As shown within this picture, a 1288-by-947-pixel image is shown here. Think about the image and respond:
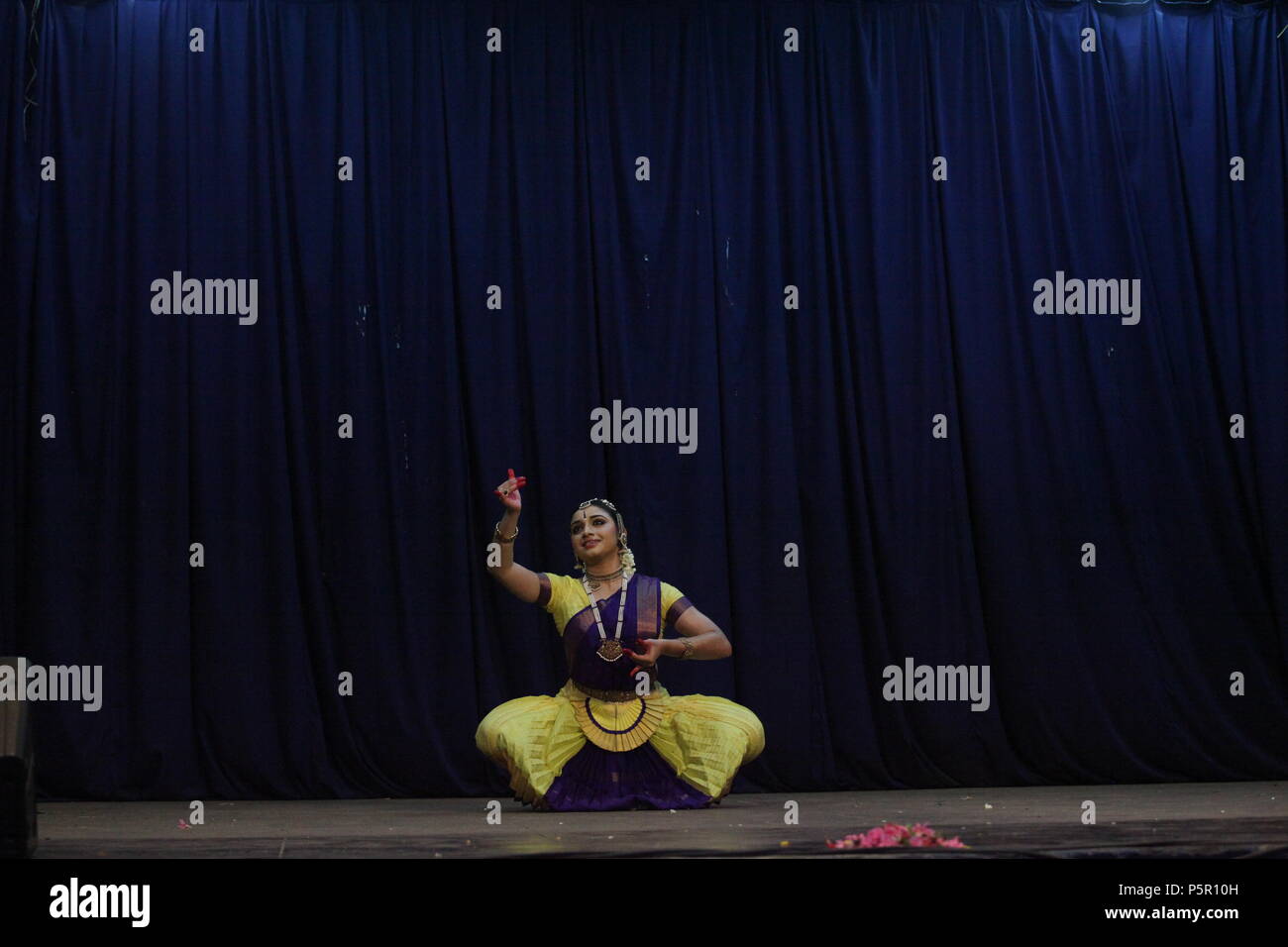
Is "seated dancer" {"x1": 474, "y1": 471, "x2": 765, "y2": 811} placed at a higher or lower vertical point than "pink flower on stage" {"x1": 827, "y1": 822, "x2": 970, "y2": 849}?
higher

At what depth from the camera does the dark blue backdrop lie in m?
5.99

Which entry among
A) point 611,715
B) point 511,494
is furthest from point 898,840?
point 511,494

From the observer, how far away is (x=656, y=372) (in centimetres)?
627

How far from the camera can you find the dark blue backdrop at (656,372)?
5.99 m

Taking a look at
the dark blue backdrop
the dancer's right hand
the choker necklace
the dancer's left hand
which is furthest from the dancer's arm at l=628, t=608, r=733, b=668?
the dark blue backdrop

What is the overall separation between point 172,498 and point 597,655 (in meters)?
2.02

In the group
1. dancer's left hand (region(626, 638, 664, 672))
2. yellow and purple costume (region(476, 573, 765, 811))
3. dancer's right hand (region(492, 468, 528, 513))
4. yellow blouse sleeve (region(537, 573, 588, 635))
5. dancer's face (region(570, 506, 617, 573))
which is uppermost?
dancer's right hand (region(492, 468, 528, 513))

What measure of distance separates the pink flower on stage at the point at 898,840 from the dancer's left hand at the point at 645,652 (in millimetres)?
975

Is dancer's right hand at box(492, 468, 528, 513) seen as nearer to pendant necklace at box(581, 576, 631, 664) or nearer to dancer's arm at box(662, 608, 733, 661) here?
pendant necklace at box(581, 576, 631, 664)

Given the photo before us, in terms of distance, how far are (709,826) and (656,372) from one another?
215 centimetres

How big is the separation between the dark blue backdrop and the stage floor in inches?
11.5

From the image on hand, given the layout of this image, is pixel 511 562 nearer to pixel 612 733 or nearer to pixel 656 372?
pixel 612 733

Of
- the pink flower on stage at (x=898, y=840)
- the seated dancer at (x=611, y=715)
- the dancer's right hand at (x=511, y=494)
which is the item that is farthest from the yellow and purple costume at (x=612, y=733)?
the pink flower on stage at (x=898, y=840)

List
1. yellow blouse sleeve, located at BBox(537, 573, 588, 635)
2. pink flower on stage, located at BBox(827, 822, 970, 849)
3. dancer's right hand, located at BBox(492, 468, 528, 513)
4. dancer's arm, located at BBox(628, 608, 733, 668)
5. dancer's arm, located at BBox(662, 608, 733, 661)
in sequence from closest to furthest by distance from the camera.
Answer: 1. pink flower on stage, located at BBox(827, 822, 970, 849)
2. dancer's right hand, located at BBox(492, 468, 528, 513)
3. dancer's arm, located at BBox(628, 608, 733, 668)
4. dancer's arm, located at BBox(662, 608, 733, 661)
5. yellow blouse sleeve, located at BBox(537, 573, 588, 635)
